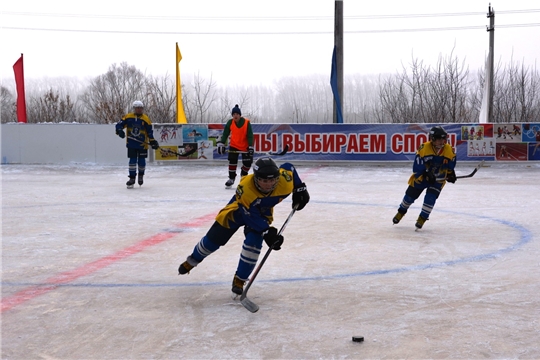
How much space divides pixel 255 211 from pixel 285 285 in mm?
768

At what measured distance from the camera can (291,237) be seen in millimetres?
7000

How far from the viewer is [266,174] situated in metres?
4.32

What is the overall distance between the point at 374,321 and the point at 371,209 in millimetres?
5242

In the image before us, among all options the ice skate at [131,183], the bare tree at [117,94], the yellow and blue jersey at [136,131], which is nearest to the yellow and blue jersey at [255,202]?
the ice skate at [131,183]

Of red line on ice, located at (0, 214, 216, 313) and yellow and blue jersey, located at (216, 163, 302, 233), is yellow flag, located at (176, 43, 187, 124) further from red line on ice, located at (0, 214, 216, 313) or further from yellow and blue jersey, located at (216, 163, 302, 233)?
yellow and blue jersey, located at (216, 163, 302, 233)

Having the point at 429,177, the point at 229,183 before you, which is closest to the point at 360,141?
the point at 229,183

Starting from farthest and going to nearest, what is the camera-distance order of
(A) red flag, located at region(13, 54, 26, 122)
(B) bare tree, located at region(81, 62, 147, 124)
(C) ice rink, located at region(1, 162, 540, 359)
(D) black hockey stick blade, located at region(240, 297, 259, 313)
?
(B) bare tree, located at region(81, 62, 147, 124) < (A) red flag, located at region(13, 54, 26, 122) < (D) black hockey stick blade, located at region(240, 297, 259, 313) < (C) ice rink, located at region(1, 162, 540, 359)

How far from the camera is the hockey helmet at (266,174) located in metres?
4.33

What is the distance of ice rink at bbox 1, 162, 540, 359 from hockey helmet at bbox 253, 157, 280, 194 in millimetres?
808

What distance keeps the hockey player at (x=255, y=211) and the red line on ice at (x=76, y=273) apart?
116 cm

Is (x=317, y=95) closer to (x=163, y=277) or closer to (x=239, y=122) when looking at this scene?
(x=239, y=122)

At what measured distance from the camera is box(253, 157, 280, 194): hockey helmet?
14.2 feet

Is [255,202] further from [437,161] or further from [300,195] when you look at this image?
[437,161]

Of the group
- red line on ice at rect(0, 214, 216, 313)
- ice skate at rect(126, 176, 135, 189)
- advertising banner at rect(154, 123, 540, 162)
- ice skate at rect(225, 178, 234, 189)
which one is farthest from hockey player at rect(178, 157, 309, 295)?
advertising banner at rect(154, 123, 540, 162)
